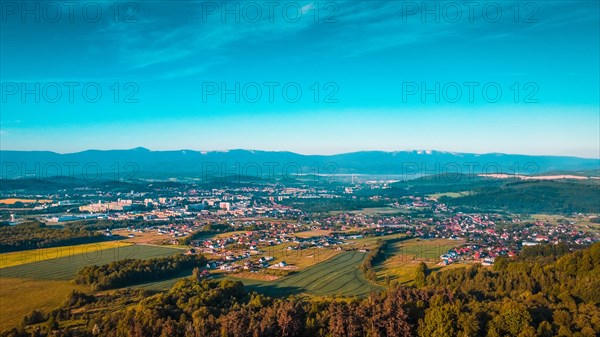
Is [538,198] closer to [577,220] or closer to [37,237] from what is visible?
[577,220]

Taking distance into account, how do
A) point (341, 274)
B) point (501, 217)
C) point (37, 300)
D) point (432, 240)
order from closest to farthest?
point (37, 300) → point (341, 274) → point (432, 240) → point (501, 217)

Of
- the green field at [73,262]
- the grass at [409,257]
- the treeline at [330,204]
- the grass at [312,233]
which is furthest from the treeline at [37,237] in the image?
the treeline at [330,204]

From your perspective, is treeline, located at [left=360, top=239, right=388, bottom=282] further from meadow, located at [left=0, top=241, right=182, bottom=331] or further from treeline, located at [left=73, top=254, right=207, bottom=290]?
meadow, located at [left=0, top=241, right=182, bottom=331]

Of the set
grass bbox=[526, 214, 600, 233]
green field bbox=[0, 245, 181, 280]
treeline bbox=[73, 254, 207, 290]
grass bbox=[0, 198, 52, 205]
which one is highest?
grass bbox=[0, 198, 52, 205]

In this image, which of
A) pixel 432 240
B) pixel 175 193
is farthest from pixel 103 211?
pixel 432 240

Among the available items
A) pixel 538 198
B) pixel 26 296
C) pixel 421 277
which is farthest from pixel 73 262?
pixel 538 198

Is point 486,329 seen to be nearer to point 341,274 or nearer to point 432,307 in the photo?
point 432,307

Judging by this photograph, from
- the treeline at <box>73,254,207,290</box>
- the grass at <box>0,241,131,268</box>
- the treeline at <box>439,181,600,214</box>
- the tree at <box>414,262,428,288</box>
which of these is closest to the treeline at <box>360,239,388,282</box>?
the tree at <box>414,262,428,288</box>

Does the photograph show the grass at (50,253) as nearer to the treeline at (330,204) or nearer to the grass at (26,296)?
the grass at (26,296)
